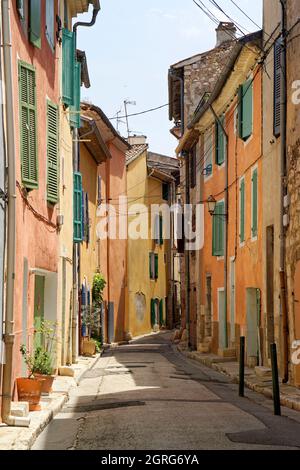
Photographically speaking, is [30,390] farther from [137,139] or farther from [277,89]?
[137,139]

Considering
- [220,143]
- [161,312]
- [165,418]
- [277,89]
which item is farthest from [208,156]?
[161,312]

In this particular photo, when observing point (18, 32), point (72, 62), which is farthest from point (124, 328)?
point (18, 32)

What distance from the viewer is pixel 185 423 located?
1091cm

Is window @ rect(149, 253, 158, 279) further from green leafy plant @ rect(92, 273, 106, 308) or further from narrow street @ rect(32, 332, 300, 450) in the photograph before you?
narrow street @ rect(32, 332, 300, 450)

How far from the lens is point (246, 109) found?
74.8ft

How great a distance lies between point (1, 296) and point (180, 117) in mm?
33023

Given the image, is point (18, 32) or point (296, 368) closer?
point (18, 32)

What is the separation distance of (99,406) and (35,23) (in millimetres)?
5952

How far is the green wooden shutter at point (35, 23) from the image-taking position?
1410cm

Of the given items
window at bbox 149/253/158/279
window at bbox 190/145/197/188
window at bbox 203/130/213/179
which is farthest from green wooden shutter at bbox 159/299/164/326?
window at bbox 203/130/213/179

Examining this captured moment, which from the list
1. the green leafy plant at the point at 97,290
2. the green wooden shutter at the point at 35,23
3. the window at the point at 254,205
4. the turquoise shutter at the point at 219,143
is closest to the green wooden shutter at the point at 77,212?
the turquoise shutter at the point at 219,143

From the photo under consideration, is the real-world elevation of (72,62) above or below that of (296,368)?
above
